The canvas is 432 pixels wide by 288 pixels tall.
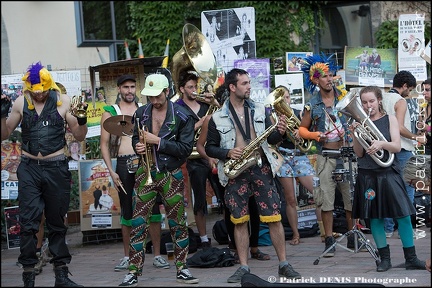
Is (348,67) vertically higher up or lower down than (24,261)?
higher up

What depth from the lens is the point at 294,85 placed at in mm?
11070

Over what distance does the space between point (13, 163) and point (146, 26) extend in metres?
6.69

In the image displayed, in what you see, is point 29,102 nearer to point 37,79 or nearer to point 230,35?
point 37,79

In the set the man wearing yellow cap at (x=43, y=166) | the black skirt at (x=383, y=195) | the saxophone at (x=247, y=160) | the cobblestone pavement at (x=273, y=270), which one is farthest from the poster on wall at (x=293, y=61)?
the man wearing yellow cap at (x=43, y=166)

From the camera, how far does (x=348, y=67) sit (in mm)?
11344

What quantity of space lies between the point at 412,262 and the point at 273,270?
1352mm

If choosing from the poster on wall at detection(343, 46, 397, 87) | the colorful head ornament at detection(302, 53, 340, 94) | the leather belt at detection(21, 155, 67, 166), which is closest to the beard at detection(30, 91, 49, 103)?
the leather belt at detection(21, 155, 67, 166)

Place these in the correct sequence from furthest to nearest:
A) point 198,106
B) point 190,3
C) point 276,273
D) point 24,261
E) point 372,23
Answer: point 190,3
point 372,23
point 198,106
point 276,273
point 24,261

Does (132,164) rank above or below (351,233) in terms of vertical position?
above

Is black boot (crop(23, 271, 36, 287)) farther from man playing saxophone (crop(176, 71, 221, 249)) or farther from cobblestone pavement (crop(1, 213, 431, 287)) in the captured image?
man playing saxophone (crop(176, 71, 221, 249))

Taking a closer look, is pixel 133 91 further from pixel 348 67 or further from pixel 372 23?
pixel 372 23

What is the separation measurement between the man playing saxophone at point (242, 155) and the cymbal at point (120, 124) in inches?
42.3

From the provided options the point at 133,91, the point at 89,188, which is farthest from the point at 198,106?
the point at 89,188

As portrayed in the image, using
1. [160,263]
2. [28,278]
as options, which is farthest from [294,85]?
[28,278]
